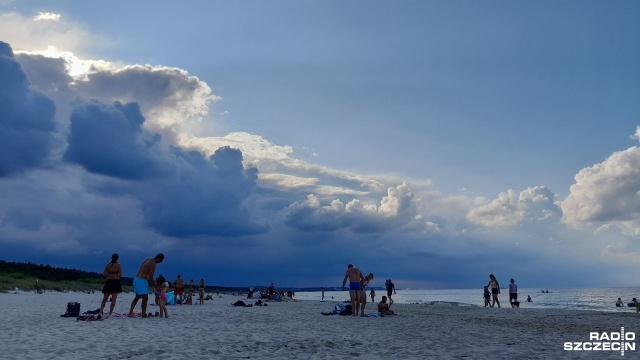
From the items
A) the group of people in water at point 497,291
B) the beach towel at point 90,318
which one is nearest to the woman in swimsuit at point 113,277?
the beach towel at point 90,318

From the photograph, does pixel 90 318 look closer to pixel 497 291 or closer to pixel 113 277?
pixel 113 277

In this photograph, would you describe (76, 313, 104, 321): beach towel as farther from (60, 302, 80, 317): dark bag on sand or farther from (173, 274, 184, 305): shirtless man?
(173, 274, 184, 305): shirtless man

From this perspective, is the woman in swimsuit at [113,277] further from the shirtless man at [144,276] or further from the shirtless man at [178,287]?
the shirtless man at [178,287]

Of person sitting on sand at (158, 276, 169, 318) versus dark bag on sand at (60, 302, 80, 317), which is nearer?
dark bag on sand at (60, 302, 80, 317)

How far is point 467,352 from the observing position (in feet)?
32.9

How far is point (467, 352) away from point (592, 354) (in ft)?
7.36

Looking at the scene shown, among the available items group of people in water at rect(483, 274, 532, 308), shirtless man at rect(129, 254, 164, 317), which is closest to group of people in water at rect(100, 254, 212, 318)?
shirtless man at rect(129, 254, 164, 317)

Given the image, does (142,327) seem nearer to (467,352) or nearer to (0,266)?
(467,352)

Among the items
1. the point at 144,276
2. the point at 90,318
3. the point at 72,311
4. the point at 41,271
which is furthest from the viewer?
the point at 41,271

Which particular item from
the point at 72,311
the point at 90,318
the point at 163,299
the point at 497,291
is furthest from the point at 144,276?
the point at 497,291

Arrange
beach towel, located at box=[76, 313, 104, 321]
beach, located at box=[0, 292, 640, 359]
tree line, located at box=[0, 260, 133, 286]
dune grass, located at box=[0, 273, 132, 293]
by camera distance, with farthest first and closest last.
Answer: tree line, located at box=[0, 260, 133, 286] → dune grass, located at box=[0, 273, 132, 293] → beach towel, located at box=[76, 313, 104, 321] → beach, located at box=[0, 292, 640, 359]

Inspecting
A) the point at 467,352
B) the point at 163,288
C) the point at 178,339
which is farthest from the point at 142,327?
the point at 467,352

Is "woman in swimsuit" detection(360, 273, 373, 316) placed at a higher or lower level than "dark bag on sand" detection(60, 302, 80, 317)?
higher

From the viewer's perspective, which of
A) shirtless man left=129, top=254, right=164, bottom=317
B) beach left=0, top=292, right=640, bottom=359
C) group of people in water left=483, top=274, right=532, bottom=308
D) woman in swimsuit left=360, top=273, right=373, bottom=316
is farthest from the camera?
group of people in water left=483, top=274, right=532, bottom=308
